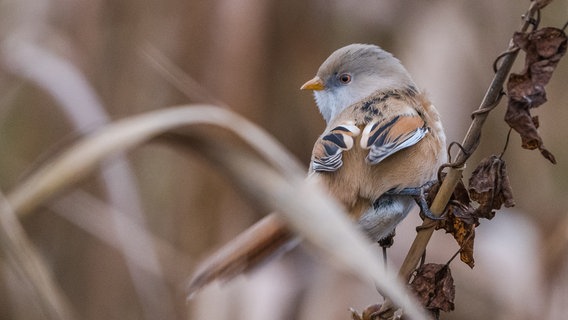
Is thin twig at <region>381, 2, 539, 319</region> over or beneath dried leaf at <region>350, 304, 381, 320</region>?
over

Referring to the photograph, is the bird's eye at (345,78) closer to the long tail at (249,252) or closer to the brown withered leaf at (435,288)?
the long tail at (249,252)

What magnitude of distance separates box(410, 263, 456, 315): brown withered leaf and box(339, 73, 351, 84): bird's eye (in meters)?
0.88

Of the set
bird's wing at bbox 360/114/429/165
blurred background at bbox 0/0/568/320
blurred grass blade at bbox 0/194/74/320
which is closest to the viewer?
blurred grass blade at bbox 0/194/74/320

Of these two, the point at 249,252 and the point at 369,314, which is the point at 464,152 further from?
the point at 249,252

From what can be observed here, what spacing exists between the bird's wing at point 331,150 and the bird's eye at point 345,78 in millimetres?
374

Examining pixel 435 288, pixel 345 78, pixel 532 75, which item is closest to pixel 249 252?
pixel 435 288

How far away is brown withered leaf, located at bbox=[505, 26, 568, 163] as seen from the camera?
3.52 feet

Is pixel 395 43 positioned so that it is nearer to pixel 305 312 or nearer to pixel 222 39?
pixel 222 39

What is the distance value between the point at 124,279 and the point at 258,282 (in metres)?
0.48

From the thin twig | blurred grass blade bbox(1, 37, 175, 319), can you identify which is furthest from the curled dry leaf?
blurred grass blade bbox(1, 37, 175, 319)

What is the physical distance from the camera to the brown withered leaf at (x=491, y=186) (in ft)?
4.08

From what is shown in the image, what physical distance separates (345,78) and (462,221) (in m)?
0.87

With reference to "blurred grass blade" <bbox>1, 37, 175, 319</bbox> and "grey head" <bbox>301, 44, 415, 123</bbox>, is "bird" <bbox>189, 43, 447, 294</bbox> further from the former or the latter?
"blurred grass blade" <bbox>1, 37, 175, 319</bbox>

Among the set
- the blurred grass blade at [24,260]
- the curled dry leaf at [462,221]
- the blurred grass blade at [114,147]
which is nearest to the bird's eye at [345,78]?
the curled dry leaf at [462,221]
